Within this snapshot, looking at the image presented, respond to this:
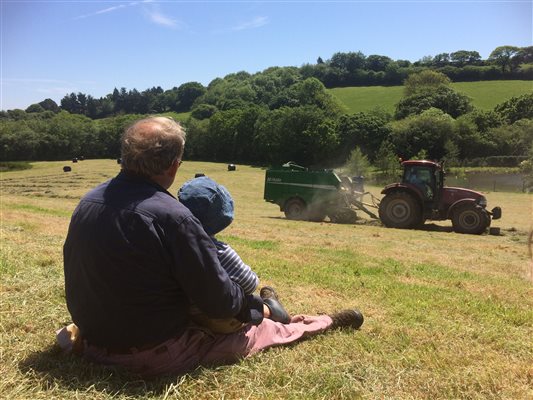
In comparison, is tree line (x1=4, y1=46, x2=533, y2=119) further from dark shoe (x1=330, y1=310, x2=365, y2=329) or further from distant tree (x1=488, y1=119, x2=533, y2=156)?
dark shoe (x1=330, y1=310, x2=365, y2=329)

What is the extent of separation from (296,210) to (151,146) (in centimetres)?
1627

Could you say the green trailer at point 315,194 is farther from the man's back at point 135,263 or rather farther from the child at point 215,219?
the man's back at point 135,263

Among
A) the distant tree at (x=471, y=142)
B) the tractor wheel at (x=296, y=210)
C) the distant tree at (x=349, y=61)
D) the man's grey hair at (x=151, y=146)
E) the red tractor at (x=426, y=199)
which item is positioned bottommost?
the tractor wheel at (x=296, y=210)

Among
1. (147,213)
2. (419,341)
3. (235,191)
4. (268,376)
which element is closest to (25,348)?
(147,213)

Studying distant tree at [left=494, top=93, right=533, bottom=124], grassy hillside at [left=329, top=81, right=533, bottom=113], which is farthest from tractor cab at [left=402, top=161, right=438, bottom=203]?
grassy hillside at [left=329, top=81, right=533, bottom=113]

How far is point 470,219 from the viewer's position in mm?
15469

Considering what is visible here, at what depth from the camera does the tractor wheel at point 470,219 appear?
15266 millimetres

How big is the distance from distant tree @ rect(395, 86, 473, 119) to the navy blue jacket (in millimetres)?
73045

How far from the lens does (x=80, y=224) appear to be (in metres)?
2.71

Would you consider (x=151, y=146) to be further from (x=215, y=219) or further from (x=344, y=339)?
(x=344, y=339)

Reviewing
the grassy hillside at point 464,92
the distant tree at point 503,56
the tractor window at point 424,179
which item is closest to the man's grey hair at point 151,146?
the tractor window at point 424,179

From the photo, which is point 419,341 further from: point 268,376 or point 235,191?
point 235,191

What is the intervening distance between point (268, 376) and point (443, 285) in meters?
3.93

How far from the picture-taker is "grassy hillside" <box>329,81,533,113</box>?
3145 inches
